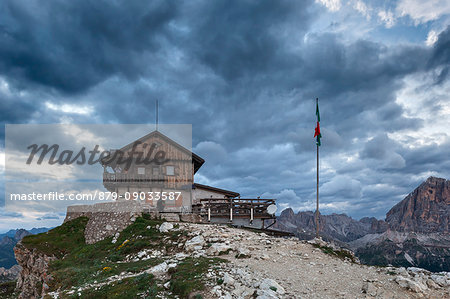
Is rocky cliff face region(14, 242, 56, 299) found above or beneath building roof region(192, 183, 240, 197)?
beneath

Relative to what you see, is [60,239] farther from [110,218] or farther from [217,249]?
[217,249]

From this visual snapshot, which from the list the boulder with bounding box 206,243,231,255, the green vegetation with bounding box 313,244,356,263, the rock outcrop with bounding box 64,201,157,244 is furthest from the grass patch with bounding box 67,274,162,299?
the rock outcrop with bounding box 64,201,157,244

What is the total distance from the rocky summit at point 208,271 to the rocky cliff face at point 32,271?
5.9 inches

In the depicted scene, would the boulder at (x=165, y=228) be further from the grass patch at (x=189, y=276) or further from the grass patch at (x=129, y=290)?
the grass patch at (x=129, y=290)

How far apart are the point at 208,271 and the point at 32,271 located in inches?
863

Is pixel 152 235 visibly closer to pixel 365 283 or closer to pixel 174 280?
pixel 174 280

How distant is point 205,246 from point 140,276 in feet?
19.7

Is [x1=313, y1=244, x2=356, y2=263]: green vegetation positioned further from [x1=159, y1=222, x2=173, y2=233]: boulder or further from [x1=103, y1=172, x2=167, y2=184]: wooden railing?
[x1=103, y1=172, x2=167, y2=184]: wooden railing

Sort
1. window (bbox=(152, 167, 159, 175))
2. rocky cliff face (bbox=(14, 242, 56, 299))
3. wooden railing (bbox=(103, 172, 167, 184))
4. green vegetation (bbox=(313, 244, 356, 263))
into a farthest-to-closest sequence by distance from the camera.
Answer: window (bbox=(152, 167, 159, 175))
wooden railing (bbox=(103, 172, 167, 184))
rocky cliff face (bbox=(14, 242, 56, 299))
green vegetation (bbox=(313, 244, 356, 263))

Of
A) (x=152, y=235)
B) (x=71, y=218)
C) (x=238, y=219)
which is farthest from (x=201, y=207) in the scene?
(x=71, y=218)

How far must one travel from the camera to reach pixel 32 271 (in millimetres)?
26406

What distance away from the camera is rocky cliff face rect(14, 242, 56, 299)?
22.7 metres

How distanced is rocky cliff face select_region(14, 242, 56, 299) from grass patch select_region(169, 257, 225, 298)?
12.0 metres

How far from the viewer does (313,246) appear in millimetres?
21328
